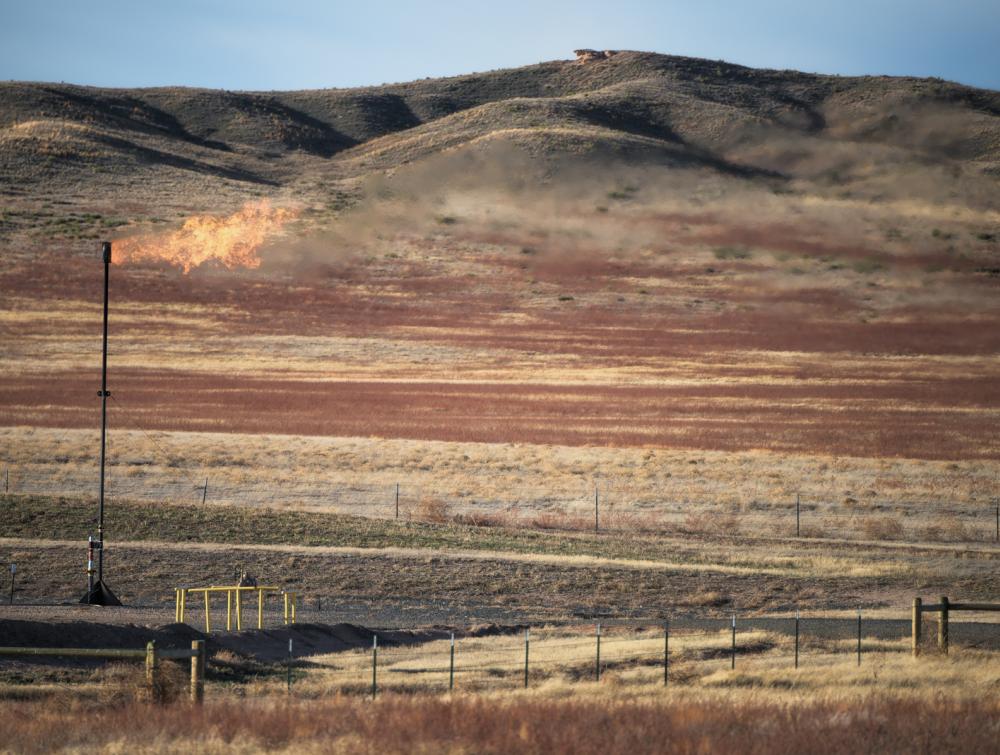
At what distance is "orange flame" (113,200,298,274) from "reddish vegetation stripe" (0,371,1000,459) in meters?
38.4

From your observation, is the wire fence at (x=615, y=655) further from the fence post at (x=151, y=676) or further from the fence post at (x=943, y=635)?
the fence post at (x=151, y=676)

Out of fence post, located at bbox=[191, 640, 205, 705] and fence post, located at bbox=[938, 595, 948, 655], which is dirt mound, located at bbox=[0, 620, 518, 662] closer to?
fence post, located at bbox=[191, 640, 205, 705]

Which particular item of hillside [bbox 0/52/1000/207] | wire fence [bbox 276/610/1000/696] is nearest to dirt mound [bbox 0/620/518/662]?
wire fence [bbox 276/610/1000/696]

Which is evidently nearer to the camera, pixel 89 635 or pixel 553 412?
pixel 89 635

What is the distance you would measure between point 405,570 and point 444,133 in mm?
153554

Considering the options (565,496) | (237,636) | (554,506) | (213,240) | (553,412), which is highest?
(213,240)

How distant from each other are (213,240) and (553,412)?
72948 millimetres

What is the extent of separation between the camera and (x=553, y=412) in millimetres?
64188

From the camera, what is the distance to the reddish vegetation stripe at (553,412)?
185 feet

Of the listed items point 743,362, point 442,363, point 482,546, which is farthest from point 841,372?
point 482,546

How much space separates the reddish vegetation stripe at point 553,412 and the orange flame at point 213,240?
38.4m

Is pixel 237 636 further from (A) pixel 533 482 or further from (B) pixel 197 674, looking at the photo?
(A) pixel 533 482

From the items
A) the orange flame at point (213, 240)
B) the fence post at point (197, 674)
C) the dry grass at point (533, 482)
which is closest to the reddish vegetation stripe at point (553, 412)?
the dry grass at point (533, 482)

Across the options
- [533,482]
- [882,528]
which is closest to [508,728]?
[882,528]
